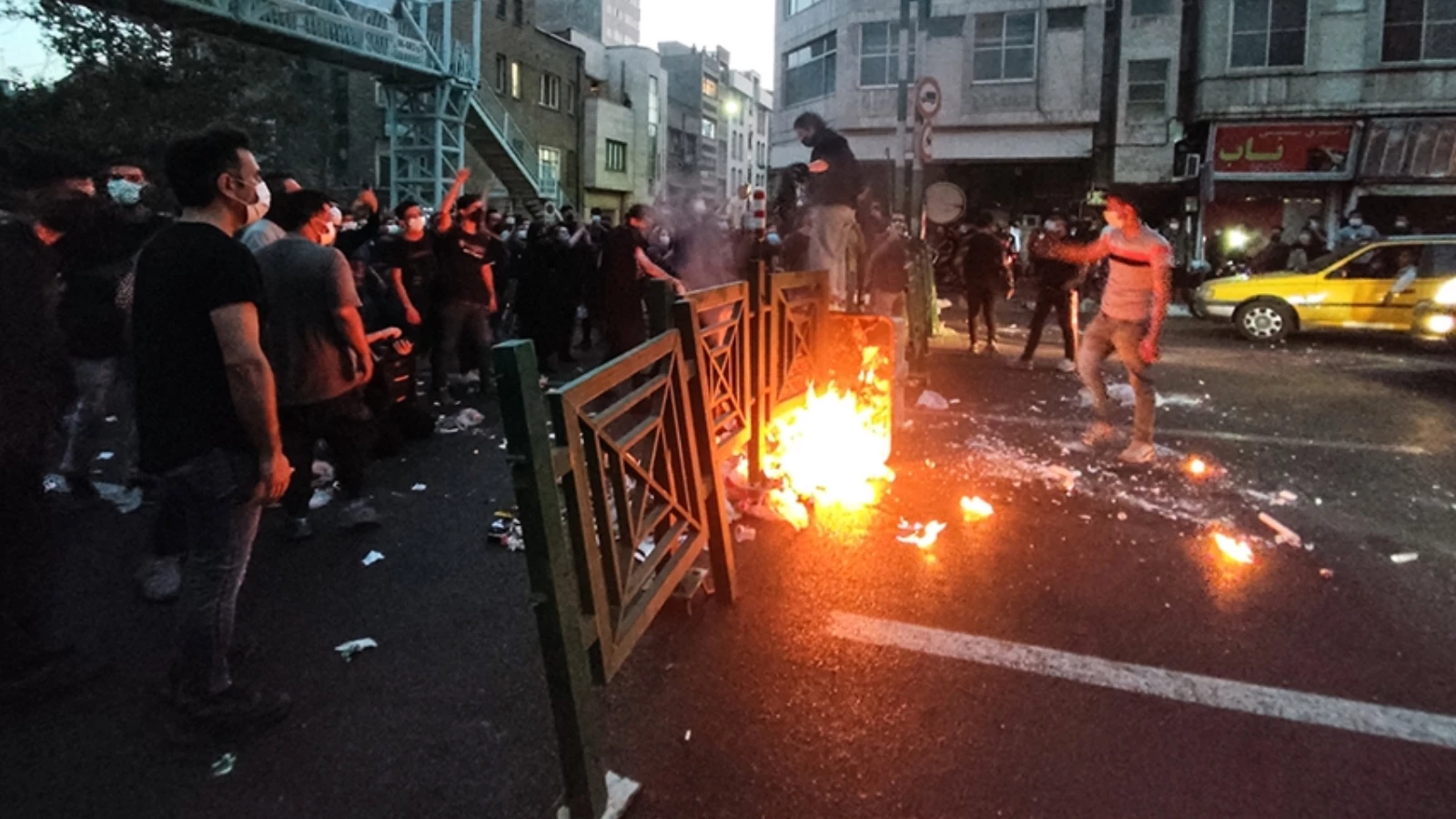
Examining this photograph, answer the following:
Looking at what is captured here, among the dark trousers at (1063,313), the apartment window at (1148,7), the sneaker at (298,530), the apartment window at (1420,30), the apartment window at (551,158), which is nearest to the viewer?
the sneaker at (298,530)

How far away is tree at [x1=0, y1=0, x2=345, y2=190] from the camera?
14.5 meters

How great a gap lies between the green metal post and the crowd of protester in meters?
1.22

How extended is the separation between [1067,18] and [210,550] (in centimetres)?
3213

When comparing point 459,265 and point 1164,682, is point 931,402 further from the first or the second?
point 1164,682

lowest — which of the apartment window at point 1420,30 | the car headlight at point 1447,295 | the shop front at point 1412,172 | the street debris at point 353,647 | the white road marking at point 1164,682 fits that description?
the street debris at point 353,647

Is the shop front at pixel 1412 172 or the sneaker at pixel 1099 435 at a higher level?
the shop front at pixel 1412 172

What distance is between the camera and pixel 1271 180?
1030 inches

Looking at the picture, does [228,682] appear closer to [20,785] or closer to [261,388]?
[20,785]

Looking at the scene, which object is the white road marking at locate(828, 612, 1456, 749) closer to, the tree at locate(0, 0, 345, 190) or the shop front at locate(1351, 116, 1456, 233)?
the tree at locate(0, 0, 345, 190)

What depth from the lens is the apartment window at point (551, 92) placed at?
39.8 metres

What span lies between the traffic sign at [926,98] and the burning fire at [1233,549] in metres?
8.16

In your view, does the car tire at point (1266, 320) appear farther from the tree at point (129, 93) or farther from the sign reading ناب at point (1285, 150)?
the tree at point (129, 93)

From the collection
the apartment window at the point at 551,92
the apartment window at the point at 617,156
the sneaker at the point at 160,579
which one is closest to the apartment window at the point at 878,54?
the apartment window at the point at 551,92

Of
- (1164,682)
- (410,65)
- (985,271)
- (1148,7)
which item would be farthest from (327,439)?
(1148,7)
